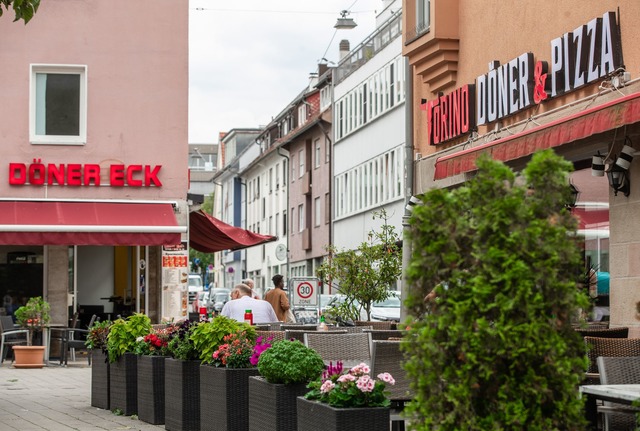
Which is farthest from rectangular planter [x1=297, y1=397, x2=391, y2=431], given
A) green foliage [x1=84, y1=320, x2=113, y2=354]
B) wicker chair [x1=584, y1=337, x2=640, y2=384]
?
green foliage [x1=84, y1=320, x2=113, y2=354]

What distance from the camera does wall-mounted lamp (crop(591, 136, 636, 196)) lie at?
13281 millimetres

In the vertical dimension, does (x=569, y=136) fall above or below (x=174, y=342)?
above

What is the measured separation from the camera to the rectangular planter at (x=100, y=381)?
14.2 metres

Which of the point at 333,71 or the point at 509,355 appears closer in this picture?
the point at 509,355

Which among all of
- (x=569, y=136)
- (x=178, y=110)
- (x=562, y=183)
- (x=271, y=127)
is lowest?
(x=562, y=183)

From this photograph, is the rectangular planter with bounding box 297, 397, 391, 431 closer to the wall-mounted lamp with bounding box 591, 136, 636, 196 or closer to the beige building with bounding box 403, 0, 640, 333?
the beige building with bounding box 403, 0, 640, 333

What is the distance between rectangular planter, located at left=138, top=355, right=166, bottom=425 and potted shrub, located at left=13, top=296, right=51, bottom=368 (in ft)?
31.6

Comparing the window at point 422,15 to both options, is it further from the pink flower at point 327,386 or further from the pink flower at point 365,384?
the pink flower at point 365,384

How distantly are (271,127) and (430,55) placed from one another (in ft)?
187

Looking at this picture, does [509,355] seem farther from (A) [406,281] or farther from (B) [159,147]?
(B) [159,147]

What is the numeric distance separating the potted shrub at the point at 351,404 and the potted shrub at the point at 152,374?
5098mm

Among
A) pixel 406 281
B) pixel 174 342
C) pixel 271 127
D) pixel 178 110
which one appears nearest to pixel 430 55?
pixel 178 110

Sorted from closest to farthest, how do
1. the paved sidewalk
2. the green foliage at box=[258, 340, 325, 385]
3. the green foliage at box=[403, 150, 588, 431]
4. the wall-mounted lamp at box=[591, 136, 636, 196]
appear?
the green foliage at box=[403, 150, 588, 431], the green foliage at box=[258, 340, 325, 385], the paved sidewalk, the wall-mounted lamp at box=[591, 136, 636, 196]

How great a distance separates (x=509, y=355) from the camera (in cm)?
502
